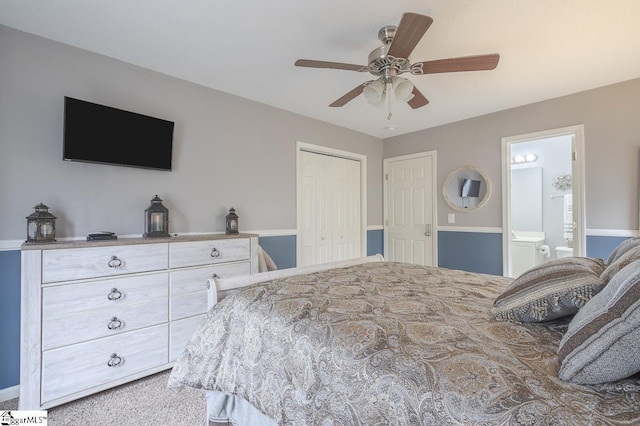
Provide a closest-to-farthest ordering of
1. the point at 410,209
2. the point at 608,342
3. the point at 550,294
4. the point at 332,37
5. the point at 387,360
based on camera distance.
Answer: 1. the point at 608,342
2. the point at 387,360
3. the point at 550,294
4. the point at 332,37
5. the point at 410,209

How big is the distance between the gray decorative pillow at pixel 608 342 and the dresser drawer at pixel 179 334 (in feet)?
7.37

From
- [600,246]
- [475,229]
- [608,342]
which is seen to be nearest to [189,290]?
[608,342]

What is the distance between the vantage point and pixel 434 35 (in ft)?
6.59

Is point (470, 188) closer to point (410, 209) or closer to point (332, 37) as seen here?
point (410, 209)

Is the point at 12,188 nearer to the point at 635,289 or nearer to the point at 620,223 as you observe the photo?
the point at 635,289

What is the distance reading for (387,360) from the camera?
2.78ft

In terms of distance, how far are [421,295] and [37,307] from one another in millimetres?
2199

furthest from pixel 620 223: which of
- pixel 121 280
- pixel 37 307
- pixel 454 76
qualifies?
pixel 37 307

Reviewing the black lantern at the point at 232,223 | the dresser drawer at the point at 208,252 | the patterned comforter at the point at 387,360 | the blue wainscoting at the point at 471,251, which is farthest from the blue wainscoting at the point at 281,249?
the blue wainscoting at the point at 471,251

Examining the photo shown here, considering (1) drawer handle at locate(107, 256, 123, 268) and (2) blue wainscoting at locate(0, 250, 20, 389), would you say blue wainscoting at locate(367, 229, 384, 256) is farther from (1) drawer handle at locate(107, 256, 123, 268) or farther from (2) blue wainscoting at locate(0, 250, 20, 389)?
(2) blue wainscoting at locate(0, 250, 20, 389)

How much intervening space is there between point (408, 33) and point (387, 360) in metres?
1.56

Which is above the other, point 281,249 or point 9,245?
point 9,245

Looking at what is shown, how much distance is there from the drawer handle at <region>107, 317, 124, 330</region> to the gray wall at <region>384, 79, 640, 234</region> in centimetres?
387

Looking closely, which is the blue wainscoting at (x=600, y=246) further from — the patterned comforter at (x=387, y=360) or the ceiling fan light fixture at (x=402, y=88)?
the ceiling fan light fixture at (x=402, y=88)
